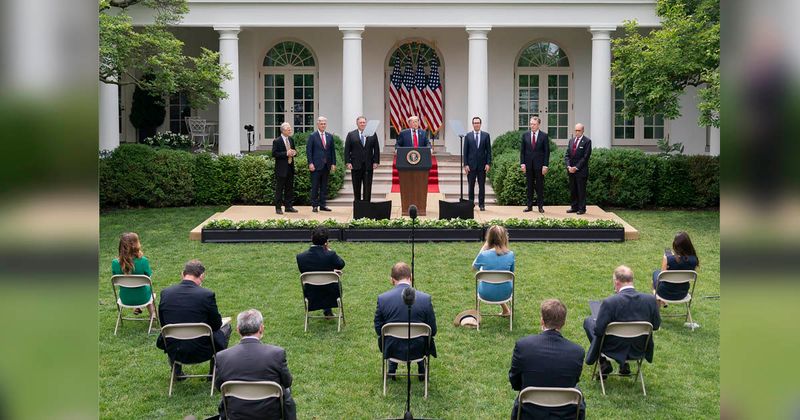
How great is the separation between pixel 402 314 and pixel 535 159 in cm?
1242

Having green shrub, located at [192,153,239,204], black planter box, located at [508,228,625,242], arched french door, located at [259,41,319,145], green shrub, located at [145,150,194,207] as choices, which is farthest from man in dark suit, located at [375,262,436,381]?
arched french door, located at [259,41,319,145]

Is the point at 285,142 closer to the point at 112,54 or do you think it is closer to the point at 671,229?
the point at 112,54

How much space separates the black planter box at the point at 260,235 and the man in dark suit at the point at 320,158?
102 inches

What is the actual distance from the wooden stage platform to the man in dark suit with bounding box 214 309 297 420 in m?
11.8

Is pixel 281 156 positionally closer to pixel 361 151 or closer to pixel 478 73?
pixel 361 151

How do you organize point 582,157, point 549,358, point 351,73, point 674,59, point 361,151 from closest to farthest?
point 549,358
point 582,157
point 361,151
point 674,59
point 351,73

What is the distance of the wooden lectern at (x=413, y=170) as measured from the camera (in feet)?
66.9

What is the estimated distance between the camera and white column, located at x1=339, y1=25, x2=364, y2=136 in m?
28.3

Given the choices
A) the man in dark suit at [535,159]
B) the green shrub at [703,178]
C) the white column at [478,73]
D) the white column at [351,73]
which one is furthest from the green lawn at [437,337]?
the white column at [351,73]

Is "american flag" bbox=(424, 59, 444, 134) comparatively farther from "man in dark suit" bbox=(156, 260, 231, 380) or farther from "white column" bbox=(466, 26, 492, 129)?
"man in dark suit" bbox=(156, 260, 231, 380)

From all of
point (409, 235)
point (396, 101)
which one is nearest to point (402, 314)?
point (409, 235)

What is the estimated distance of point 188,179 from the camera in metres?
24.9

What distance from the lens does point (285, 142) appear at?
20.8m

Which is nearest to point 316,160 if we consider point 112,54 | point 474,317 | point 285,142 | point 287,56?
point 285,142
